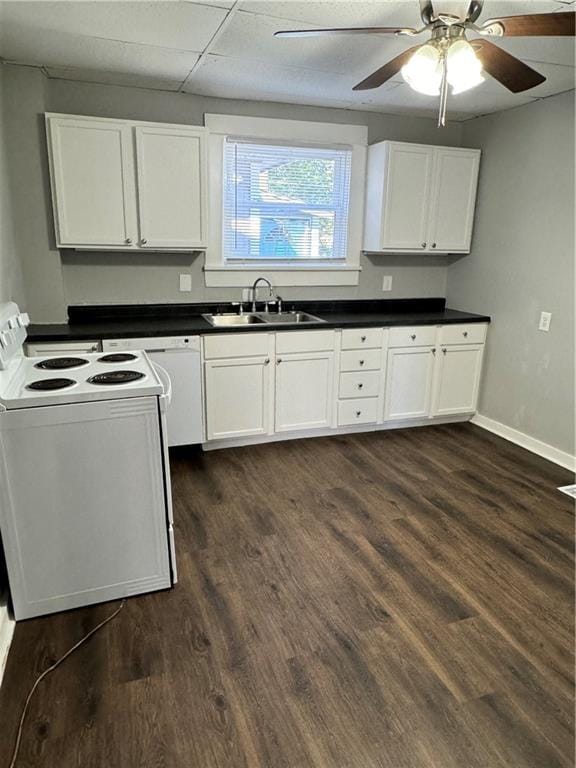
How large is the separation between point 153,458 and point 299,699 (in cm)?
97

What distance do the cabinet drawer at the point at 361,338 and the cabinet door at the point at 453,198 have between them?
0.92 metres

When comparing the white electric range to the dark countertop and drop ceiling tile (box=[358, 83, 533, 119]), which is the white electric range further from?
drop ceiling tile (box=[358, 83, 533, 119])

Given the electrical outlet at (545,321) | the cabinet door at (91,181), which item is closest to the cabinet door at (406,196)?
the electrical outlet at (545,321)

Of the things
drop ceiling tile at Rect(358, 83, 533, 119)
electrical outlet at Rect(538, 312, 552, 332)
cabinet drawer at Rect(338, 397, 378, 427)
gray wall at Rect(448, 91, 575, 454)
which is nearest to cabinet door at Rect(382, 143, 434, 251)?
drop ceiling tile at Rect(358, 83, 533, 119)

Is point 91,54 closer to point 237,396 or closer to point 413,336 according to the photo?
point 237,396

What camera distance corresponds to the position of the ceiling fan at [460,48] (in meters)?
1.67

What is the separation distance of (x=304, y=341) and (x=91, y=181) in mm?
1671

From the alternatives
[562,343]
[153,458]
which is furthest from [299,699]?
[562,343]

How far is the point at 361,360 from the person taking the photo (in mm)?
3658

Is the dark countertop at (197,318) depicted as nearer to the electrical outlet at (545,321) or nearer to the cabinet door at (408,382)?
the cabinet door at (408,382)

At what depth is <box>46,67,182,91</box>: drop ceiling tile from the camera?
2961 mm

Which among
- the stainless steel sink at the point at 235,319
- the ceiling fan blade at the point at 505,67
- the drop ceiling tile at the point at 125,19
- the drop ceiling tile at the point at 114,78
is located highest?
the drop ceiling tile at the point at 114,78

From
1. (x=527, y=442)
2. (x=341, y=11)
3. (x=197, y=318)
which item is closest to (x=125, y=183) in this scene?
(x=197, y=318)

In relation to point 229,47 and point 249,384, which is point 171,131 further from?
point 249,384
